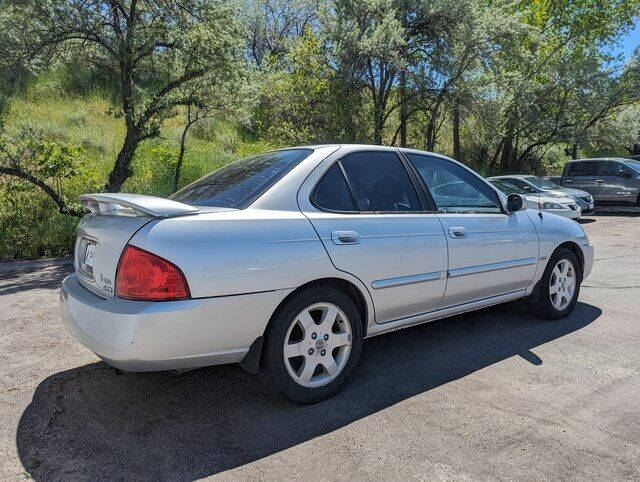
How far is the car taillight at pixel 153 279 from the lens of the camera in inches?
104

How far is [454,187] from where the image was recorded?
4203mm

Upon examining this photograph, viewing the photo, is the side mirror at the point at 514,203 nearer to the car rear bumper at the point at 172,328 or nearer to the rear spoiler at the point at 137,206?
the car rear bumper at the point at 172,328

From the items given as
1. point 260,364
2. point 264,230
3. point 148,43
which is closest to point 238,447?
point 260,364

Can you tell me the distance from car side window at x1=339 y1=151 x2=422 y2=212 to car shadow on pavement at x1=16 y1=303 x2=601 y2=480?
1.21 meters

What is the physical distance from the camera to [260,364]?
3.02 metres

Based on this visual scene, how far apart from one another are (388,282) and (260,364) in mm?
1032

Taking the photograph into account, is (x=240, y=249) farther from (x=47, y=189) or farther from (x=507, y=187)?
(x=507, y=187)

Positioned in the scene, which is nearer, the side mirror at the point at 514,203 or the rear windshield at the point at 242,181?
the rear windshield at the point at 242,181

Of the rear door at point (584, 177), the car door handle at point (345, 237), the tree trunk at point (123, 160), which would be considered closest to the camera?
the car door handle at point (345, 237)

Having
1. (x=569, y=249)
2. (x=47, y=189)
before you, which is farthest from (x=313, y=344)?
(x=47, y=189)

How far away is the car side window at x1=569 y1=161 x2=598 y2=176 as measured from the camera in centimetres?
1614

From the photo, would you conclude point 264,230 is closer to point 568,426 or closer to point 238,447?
point 238,447

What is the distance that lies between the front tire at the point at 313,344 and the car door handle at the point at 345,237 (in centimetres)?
31

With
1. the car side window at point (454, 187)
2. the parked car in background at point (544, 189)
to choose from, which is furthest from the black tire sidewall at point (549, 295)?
the parked car in background at point (544, 189)
